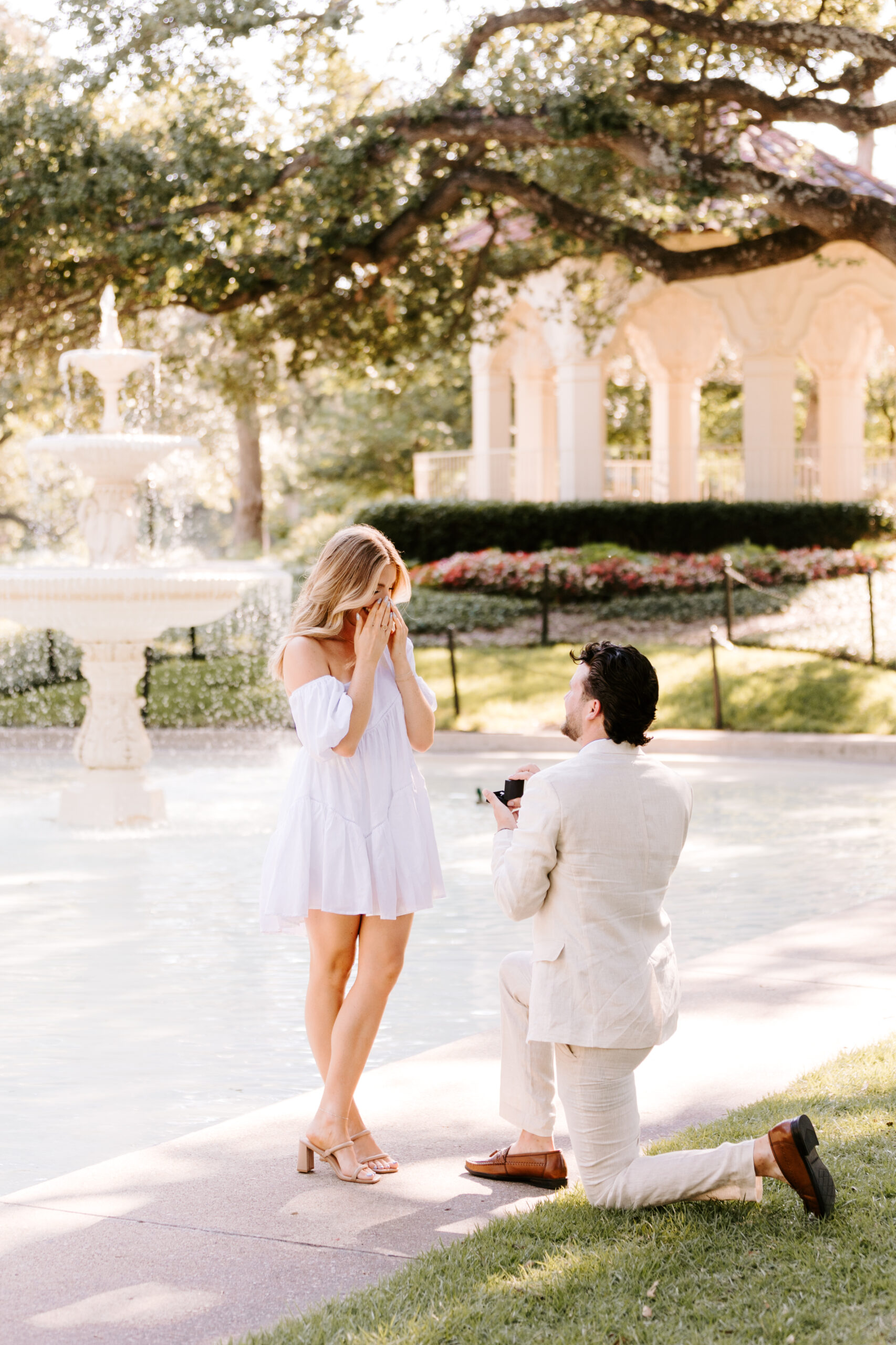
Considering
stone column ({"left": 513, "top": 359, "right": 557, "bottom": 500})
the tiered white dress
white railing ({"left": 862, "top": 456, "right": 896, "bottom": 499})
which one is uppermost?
stone column ({"left": 513, "top": 359, "right": 557, "bottom": 500})

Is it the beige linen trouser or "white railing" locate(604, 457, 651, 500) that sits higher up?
"white railing" locate(604, 457, 651, 500)

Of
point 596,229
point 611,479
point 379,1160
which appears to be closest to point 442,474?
point 611,479

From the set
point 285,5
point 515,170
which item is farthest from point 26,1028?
point 515,170

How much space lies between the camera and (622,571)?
2194cm

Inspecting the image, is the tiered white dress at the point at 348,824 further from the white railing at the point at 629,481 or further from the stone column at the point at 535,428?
the stone column at the point at 535,428

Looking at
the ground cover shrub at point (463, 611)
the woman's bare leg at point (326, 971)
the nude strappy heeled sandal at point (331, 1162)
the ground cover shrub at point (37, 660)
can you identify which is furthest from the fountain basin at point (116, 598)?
the ground cover shrub at point (463, 611)

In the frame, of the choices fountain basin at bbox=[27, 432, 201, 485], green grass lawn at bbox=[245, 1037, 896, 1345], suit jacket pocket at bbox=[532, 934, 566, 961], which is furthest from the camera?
fountain basin at bbox=[27, 432, 201, 485]

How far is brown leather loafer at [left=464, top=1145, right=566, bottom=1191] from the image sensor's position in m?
4.09

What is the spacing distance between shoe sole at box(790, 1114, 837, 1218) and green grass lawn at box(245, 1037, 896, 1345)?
0.15ft

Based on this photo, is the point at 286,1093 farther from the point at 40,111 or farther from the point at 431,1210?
the point at 40,111

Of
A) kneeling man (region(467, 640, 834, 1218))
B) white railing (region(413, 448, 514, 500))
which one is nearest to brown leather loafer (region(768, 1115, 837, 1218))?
kneeling man (region(467, 640, 834, 1218))

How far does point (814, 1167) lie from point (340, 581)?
6.21 ft

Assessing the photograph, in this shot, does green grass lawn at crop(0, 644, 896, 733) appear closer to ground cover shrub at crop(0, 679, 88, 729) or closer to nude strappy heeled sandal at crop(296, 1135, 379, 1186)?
ground cover shrub at crop(0, 679, 88, 729)

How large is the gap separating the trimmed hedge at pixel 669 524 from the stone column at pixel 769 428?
1.31 meters
